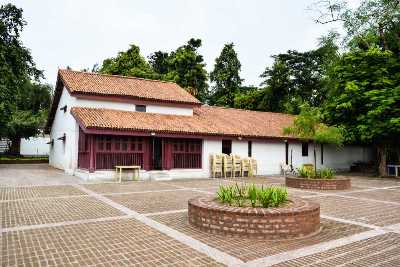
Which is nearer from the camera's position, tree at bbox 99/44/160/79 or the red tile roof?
the red tile roof

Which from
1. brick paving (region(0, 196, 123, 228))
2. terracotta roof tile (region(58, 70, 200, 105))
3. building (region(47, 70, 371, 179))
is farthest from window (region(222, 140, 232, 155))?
brick paving (region(0, 196, 123, 228))

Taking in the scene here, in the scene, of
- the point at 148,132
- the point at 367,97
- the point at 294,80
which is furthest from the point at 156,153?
the point at 294,80

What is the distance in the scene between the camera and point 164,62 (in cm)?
4950

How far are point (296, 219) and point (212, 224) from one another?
172 centimetres

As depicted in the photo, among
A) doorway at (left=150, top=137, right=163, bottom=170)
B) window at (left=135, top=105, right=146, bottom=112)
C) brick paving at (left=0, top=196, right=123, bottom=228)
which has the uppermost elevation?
window at (left=135, top=105, right=146, bottom=112)

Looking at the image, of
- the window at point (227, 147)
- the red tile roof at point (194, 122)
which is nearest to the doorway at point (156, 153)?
the red tile roof at point (194, 122)

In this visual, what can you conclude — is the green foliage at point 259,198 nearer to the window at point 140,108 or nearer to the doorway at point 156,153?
the doorway at point 156,153

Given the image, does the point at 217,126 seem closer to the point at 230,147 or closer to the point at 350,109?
the point at 230,147

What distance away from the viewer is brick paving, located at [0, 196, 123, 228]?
7.80 metres

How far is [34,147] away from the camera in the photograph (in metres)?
38.9

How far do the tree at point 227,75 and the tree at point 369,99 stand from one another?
1948cm

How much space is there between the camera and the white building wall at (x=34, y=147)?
3816 cm

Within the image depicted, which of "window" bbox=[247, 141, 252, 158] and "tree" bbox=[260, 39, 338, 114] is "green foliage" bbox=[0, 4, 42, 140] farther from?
"tree" bbox=[260, 39, 338, 114]

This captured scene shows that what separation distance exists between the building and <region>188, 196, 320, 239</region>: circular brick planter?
37.7 ft
